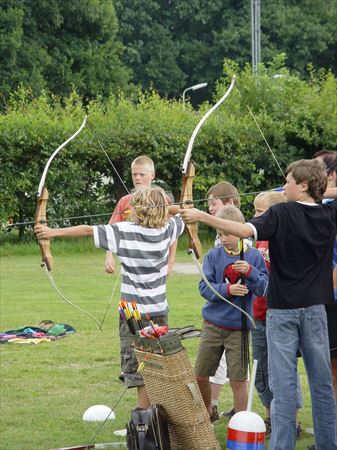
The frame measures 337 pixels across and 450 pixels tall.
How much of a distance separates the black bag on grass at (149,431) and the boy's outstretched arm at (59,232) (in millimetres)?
1103

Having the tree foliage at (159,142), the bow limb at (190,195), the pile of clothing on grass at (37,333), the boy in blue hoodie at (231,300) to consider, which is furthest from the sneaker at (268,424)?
the tree foliage at (159,142)

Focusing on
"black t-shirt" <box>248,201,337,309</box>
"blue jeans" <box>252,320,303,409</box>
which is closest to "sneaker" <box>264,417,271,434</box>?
"blue jeans" <box>252,320,303,409</box>

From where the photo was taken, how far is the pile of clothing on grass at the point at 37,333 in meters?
10.1

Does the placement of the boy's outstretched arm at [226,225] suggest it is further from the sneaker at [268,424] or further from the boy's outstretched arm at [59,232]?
the sneaker at [268,424]

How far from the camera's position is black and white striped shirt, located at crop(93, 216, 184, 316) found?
6090 millimetres

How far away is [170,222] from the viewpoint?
6.40m

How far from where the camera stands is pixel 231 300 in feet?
20.4

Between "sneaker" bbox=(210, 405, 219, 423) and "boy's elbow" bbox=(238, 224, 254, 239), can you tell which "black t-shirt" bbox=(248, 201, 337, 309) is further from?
"sneaker" bbox=(210, 405, 219, 423)

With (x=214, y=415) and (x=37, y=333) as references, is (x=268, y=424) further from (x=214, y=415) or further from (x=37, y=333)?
(x=37, y=333)

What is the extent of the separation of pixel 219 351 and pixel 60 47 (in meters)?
37.9

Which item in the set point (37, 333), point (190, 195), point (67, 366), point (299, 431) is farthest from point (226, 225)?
point (37, 333)

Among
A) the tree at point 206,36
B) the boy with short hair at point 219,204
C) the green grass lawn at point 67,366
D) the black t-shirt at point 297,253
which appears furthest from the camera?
the tree at point 206,36

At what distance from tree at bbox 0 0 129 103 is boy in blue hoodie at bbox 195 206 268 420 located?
32.6 m

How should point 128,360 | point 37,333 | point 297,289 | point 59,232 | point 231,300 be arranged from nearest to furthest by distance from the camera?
point 297,289
point 59,232
point 231,300
point 128,360
point 37,333
